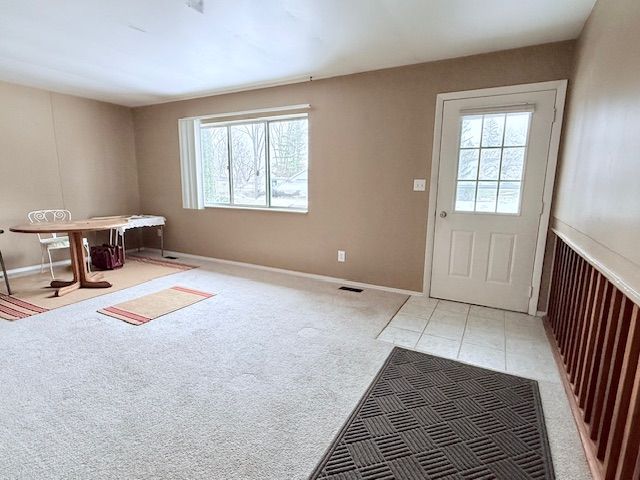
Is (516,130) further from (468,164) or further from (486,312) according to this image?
(486,312)

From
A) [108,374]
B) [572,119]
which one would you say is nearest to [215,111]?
[108,374]

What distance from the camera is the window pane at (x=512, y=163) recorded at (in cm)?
293

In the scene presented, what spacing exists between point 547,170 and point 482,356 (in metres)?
1.72

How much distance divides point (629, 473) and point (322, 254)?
10.3 feet

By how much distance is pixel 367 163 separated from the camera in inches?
142

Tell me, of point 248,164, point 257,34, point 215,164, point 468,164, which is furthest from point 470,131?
point 215,164

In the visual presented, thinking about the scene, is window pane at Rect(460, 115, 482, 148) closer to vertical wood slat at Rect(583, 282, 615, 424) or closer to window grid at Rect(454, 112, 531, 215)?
window grid at Rect(454, 112, 531, 215)

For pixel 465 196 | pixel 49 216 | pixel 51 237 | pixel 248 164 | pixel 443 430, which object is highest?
pixel 248 164

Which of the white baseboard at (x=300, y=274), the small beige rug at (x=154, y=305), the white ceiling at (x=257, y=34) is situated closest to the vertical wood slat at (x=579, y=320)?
the white baseboard at (x=300, y=274)

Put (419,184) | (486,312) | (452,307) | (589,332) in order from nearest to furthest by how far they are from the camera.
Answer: (589,332), (486,312), (452,307), (419,184)

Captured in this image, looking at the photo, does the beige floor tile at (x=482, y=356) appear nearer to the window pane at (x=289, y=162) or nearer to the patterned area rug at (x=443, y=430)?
the patterned area rug at (x=443, y=430)

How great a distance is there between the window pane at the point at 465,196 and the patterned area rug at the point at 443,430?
1603 millimetres

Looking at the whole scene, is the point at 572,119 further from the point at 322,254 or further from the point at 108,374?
the point at 108,374

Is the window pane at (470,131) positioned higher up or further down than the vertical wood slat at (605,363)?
higher up
